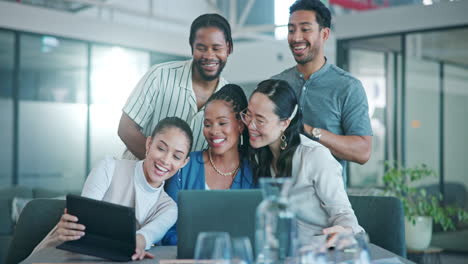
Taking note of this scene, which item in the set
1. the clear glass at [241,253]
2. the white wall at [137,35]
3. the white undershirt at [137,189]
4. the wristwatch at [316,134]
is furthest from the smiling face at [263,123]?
the white wall at [137,35]

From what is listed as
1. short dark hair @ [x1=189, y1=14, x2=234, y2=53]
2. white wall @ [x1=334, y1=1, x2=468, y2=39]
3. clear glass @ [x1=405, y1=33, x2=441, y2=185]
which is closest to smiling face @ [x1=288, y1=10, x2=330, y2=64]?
short dark hair @ [x1=189, y1=14, x2=234, y2=53]

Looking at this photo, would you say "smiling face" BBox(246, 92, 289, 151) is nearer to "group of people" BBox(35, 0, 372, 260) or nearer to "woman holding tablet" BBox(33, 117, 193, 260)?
"group of people" BBox(35, 0, 372, 260)

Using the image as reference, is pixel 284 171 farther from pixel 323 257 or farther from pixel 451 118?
pixel 451 118

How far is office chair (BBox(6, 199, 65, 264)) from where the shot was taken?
106 inches

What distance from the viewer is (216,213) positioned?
1.98 meters

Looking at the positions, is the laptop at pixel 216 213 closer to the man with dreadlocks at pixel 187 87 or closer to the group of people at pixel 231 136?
the group of people at pixel 231 136

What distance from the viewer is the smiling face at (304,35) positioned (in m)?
3.13

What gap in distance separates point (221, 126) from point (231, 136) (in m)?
0.06

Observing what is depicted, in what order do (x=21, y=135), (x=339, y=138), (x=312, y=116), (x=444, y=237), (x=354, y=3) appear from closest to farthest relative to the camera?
(x=339, y=138), (x=312, y=116), (x=444, y=237), (x=21, y=135), (x=354, y=3)

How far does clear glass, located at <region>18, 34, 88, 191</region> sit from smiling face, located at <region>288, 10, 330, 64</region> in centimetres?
595

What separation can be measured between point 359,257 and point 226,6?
485 inches

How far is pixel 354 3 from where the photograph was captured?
1016cm

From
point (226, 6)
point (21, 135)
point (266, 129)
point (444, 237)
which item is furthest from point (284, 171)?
point (226, 6)

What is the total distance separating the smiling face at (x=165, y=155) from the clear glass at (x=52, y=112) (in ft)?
20.3
